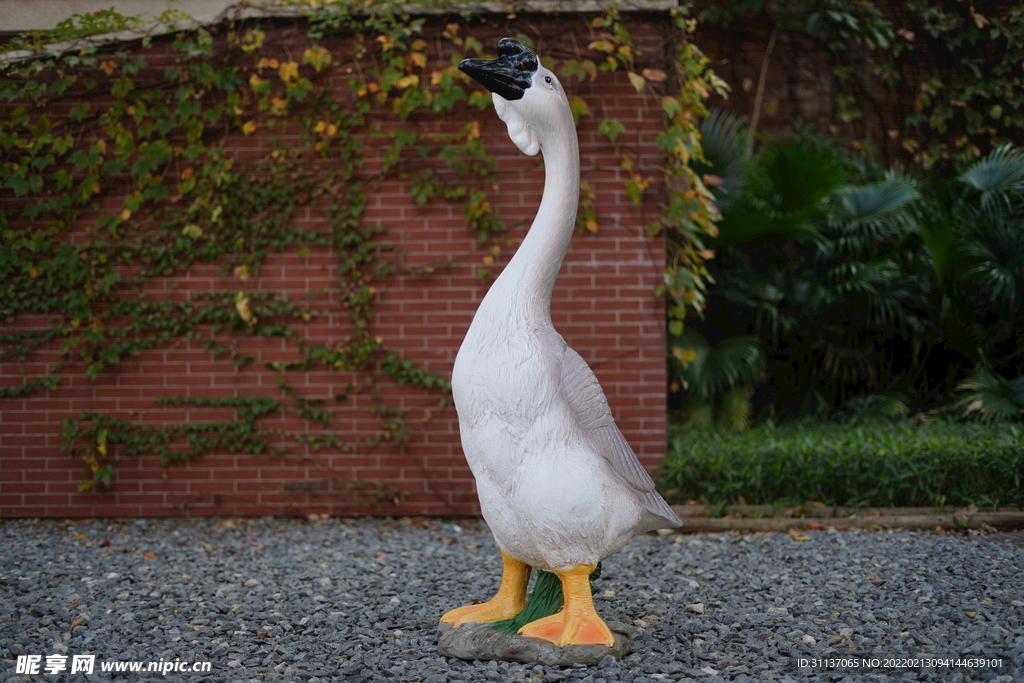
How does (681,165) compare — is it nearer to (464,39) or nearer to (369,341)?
(464,39)

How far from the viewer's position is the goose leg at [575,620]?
2.70 m

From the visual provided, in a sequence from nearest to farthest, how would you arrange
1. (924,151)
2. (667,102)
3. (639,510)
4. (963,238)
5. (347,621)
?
(639,510) → (347,621) → (667,102) → (963,238) → (924,151)

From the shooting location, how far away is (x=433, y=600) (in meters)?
3.54

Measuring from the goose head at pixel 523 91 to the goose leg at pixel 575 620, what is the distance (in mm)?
1473

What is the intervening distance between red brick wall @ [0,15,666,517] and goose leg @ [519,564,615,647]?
244 cm

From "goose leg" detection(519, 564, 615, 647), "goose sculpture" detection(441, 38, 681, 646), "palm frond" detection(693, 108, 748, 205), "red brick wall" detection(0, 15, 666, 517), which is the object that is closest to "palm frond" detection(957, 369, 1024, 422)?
"palm frond" detection(693, 108, 748, 205)

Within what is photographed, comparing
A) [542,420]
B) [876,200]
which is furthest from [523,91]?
[876,200]

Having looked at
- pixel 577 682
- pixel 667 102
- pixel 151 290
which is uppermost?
pixel 667 102

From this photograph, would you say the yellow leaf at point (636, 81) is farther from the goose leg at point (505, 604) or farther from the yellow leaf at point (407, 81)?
the goose leg at point (505, 604)

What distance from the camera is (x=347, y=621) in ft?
10.7

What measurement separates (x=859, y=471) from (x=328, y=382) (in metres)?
3.38

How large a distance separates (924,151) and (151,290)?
23.2 ft

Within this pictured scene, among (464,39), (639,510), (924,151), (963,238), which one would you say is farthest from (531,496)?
(924,151)

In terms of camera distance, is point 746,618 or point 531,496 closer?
point 531,496
